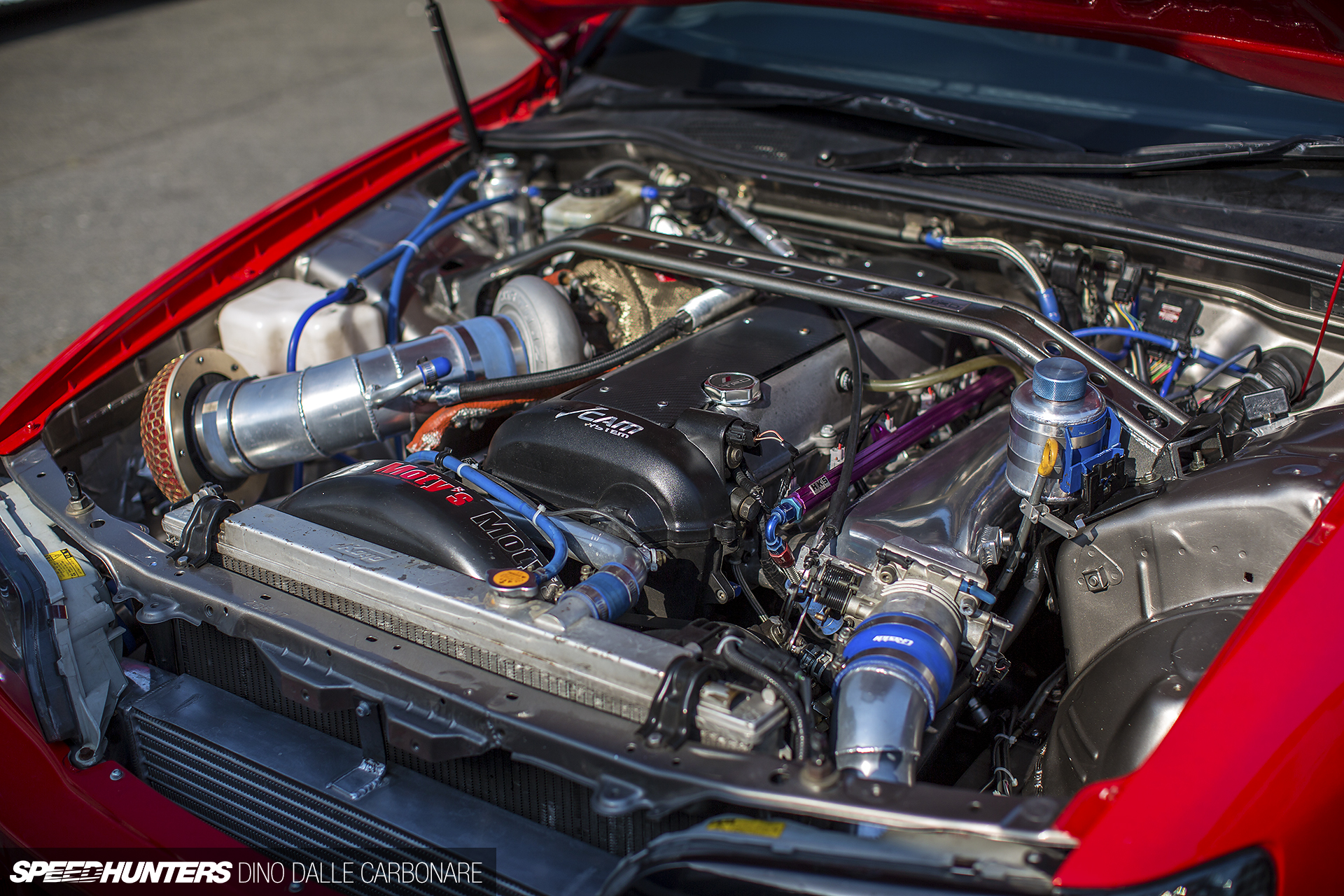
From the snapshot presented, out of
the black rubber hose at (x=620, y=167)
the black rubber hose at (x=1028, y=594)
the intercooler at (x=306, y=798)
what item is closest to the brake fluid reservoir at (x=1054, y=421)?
the black rubber hose at (x=1028, y=594)

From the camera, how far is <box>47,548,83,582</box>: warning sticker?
5.56ft

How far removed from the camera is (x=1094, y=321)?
2113mm

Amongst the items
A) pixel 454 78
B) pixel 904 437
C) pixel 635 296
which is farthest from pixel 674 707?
pixel 454 78

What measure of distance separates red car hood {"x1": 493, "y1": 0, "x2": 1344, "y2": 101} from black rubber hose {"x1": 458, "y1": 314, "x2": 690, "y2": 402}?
0.83 m

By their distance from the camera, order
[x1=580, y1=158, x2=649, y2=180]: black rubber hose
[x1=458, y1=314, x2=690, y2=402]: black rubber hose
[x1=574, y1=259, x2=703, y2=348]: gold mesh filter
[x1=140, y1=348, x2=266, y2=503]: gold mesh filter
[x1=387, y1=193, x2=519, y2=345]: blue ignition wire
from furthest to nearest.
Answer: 1. [x1=580, y1=158, x2=649, y2=180]: black rubber hose
2. [x1=387, y1=193, x2=519, y2=345]: blue ignition wire
3. [x1=574, y1=259, x2=703, y2=348]: gold mesh filter
4. [x1=140, y1=348, x2=266, y2=503]: gold mesh filter
5. [x1=458, y1=314, x2=690, y2=402]: black rubber hose

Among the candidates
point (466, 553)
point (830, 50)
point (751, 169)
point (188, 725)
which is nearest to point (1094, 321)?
point (751, 169)

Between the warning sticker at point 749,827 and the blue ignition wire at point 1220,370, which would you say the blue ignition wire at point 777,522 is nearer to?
the warning sticker at point 749,827

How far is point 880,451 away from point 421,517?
792 mm

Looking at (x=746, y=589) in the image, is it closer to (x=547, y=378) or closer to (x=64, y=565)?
(x=547, y=378)

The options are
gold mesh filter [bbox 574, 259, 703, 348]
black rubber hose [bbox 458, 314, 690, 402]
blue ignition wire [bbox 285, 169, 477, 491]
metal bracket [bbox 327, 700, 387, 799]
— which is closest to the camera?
metal bracket [bbox 327, 700, 387, 799]

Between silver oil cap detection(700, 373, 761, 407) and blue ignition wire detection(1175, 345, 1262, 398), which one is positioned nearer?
silver oil cap detection(700, 373, 761, 407)

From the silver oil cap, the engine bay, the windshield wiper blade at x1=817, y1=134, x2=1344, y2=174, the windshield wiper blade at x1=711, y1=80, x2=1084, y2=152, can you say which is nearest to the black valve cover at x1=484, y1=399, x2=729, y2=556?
the engine bay

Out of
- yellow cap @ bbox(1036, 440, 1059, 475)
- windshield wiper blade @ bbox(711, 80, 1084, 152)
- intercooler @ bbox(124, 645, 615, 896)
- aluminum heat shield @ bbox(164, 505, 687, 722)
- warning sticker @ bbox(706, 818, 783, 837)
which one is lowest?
intercooler @ bbox(124, 645, 615, 896)

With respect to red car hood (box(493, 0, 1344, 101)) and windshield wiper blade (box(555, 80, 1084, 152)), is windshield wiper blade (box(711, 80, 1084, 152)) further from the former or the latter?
red car hood (box(493, 0, 1344, 101))
